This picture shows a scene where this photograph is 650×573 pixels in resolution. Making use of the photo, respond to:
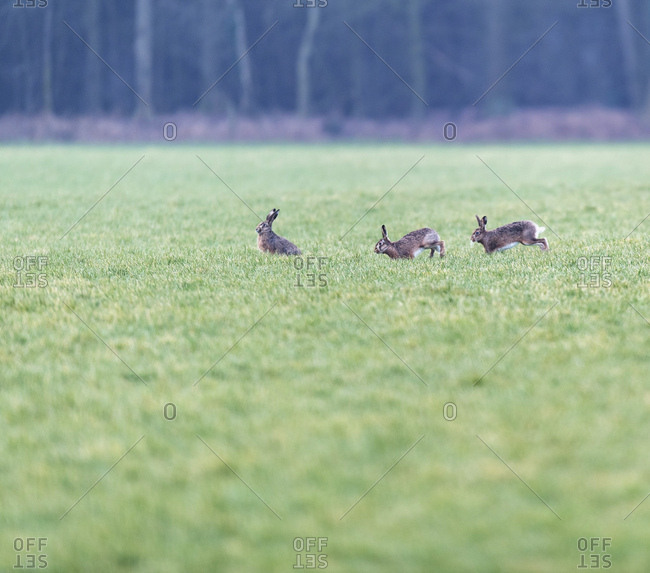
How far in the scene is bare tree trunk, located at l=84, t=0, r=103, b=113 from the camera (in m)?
53.5

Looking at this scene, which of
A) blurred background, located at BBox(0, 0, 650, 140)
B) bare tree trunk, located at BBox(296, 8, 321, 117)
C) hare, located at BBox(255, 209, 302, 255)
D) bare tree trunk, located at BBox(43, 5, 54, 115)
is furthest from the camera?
bare tree trunk, located at BBox(296, 8, 321, 117)

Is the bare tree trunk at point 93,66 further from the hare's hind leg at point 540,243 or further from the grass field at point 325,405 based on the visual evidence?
the hare's hind leg at point 540,243

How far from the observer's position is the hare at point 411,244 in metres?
9.80

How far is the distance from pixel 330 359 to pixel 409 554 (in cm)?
262

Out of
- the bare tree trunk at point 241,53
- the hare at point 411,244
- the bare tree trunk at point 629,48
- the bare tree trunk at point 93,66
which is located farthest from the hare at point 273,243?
the bare tree trunk at point 629,48

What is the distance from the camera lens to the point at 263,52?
57781 mm

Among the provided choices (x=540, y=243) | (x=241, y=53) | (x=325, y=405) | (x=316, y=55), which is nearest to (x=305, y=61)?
(x=241, y=53)

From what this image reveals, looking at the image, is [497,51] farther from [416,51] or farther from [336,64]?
[336,64]

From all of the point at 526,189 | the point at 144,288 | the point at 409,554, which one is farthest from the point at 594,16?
the point at 409,554

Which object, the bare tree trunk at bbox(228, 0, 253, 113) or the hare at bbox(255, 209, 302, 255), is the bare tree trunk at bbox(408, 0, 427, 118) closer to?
the bare tree trunk at bbox(228, 0, 253, 113)

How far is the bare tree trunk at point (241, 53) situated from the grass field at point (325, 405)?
4207 cm

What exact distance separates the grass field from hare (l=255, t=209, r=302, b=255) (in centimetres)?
21

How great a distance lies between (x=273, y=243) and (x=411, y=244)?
67.3 inches

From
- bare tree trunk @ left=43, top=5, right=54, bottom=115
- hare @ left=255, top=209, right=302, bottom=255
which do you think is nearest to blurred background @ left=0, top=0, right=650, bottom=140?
bare tree trunk @ left=43, top=5, right=54, bottom=115
